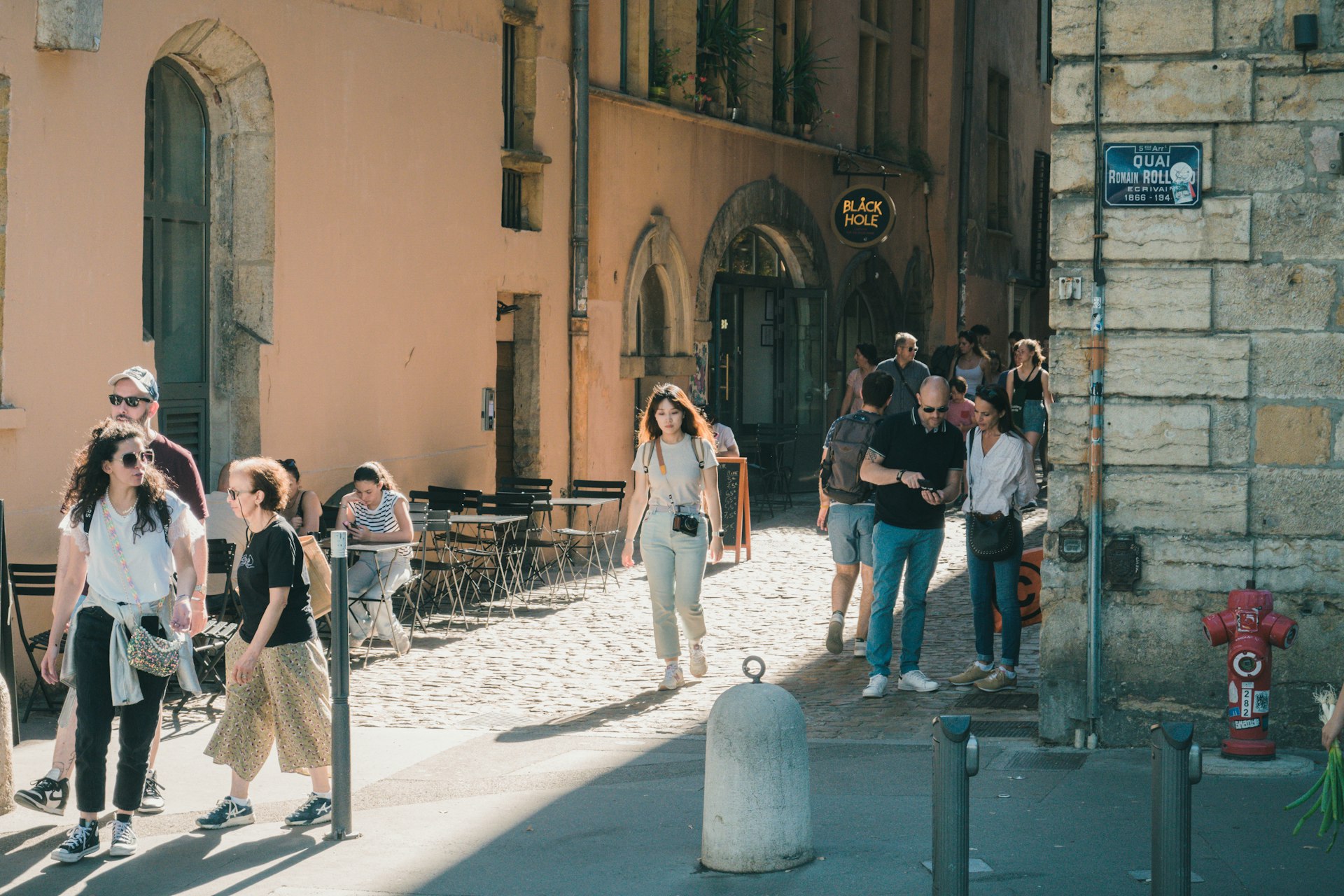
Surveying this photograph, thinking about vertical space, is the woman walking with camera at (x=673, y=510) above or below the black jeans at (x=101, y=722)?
above

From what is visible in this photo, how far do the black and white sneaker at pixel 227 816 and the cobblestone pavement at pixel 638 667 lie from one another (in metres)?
2.10

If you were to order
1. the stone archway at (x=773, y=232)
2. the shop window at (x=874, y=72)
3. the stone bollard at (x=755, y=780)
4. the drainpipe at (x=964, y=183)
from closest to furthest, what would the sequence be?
the stone bollard at (x=755, y=780) → the stone archway at (x=773, y=232) → the shop window at (x=874, y=72) → the drainpipe at (x=964, y=183)

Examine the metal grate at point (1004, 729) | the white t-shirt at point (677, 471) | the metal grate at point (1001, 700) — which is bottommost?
the metal grate at point (1004, 729)

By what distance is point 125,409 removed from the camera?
26.3 ft

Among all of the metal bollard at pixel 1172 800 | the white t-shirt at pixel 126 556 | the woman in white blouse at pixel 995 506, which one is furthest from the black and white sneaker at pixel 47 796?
the woman in white blouse at pixel 995 506

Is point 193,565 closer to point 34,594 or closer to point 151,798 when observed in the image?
point 151,798

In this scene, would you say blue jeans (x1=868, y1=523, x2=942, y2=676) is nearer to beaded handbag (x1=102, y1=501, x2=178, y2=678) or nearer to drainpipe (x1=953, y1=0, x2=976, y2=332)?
beaded handbag (x1=102, y1=501, x2=178, y2=678)

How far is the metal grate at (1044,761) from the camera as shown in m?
7.92

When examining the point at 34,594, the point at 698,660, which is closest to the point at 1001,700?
the point at 698,660

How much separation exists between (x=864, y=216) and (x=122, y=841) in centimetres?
1676

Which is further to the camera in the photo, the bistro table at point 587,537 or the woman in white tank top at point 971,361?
the woman in white tank top at point 971,361

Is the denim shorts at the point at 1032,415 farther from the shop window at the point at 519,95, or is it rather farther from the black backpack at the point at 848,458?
the black backpack at the point at 848,458

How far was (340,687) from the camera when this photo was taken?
22.2 feet

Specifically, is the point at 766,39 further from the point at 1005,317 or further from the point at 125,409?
the point at 125,409
